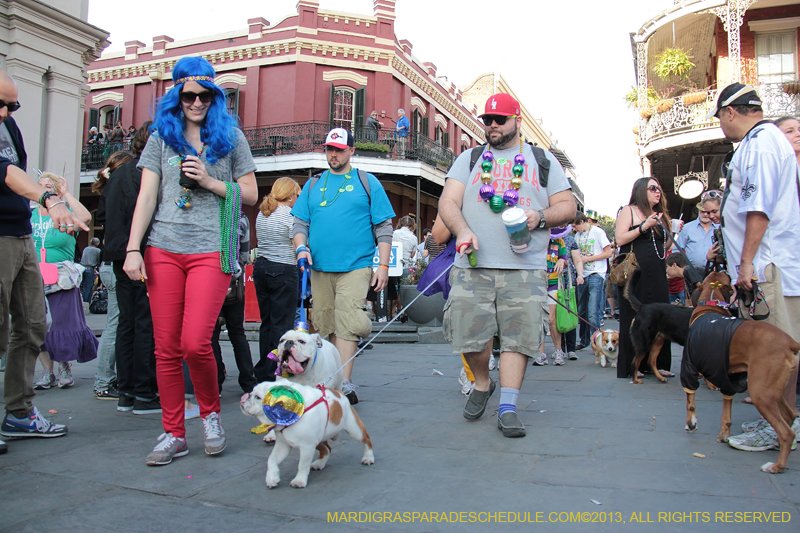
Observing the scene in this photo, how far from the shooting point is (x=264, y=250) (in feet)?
16.3

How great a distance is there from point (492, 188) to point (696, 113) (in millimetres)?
14044

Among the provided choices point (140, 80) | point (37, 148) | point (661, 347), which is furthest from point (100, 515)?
point (140, 80)

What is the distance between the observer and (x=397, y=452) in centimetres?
310

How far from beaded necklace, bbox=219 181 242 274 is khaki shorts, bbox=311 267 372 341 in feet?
3.87

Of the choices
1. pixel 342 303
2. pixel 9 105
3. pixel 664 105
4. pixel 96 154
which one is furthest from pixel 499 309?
pixel 96 154

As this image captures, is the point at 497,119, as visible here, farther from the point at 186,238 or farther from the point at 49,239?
the point at 49,239

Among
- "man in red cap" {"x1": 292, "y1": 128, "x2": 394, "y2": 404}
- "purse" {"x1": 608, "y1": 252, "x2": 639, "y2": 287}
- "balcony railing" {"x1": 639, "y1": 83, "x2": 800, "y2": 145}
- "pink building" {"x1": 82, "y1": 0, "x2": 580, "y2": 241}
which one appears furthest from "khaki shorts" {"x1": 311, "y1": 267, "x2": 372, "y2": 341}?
"pink building" {"x1": 82, "y1": 0, "x2": 580, "y2": 241}

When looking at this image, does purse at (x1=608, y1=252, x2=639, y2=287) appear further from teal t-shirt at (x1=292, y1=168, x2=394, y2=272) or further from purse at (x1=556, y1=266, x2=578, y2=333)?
teal t-shirt at (x1=292, y1=168, x2=394, y2=272)

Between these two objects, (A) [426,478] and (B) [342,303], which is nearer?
(A) [426,478]

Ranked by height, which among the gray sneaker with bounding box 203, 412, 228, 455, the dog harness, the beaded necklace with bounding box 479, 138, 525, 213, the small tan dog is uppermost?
the beaded necklace with bounding box 479, 138, 525, 213

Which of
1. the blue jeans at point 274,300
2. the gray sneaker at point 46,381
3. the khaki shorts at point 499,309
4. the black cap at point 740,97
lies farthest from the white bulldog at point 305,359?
the gray sneaker at point 46,381

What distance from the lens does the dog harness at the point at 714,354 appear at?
307cm

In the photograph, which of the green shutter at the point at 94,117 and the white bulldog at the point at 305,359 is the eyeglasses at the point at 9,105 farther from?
the green shutter at the point at 94,117

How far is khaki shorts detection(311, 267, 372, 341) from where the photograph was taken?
423cm
